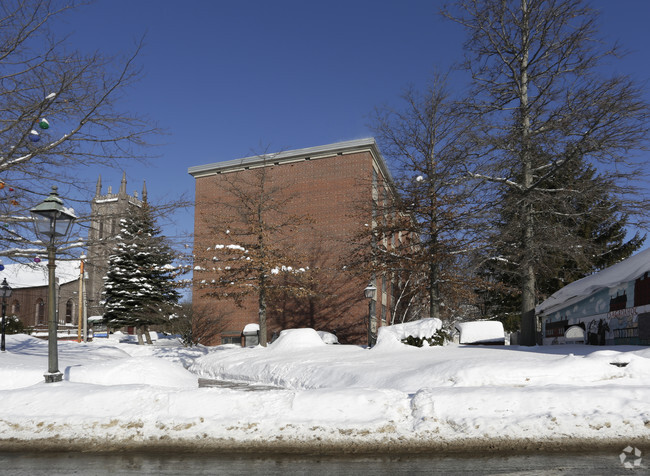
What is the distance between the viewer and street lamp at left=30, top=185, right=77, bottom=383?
874 centimetres

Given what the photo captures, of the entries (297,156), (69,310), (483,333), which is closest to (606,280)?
(483,333)

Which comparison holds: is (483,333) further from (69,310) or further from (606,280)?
(69,310)

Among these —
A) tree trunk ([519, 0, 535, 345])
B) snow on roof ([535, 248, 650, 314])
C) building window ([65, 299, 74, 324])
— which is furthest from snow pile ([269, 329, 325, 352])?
building window ([65, 299, 74, 324])

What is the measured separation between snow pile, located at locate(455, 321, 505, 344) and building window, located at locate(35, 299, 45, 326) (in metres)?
63.8

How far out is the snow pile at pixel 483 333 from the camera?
2064 centimetres

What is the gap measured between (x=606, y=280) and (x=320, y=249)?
20.2m

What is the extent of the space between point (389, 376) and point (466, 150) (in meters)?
9.07

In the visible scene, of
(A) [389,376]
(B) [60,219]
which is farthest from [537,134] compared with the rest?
(B) [60,219]

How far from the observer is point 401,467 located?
549 centimetres

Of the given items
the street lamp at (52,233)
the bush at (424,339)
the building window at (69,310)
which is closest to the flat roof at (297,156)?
the bush at (424,339)

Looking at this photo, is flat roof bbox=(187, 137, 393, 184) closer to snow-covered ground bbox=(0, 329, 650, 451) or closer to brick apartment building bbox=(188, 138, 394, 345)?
brick apartment building bbox=(188, 138, 394, 345)

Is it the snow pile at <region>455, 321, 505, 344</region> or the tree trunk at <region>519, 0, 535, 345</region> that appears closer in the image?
the tree trunk at <region>519, 0, 535, 345</region>

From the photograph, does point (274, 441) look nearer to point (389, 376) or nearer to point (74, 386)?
point (74, 386)

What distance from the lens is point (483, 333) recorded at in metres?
20.8
